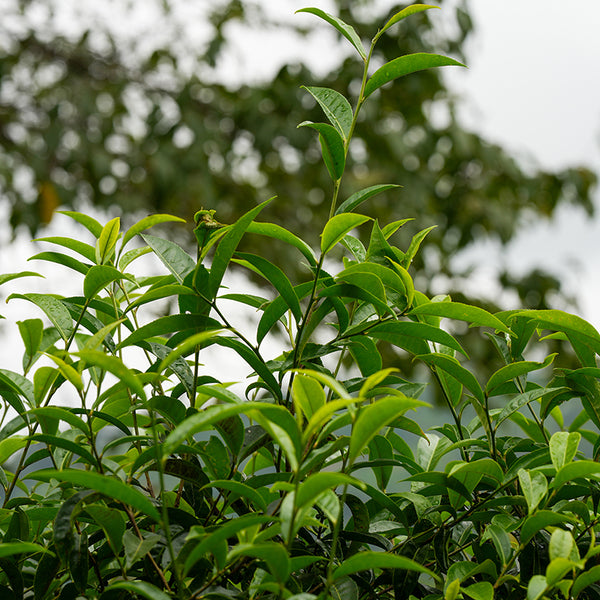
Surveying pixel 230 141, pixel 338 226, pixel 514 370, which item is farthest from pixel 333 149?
pixel 230 141

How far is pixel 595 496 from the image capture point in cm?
35

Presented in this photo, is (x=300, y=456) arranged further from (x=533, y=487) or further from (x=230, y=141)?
(x=230, y=141)

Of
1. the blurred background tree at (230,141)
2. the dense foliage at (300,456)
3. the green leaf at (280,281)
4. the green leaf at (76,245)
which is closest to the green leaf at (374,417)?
the dense foliage at (300,456)

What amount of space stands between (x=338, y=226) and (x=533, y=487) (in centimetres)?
15

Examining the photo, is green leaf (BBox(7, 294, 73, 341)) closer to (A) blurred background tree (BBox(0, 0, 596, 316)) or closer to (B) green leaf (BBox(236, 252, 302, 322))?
(B) green leaf (BBox(236, 252, 302, 322))

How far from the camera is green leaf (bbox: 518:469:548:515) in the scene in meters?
0.30

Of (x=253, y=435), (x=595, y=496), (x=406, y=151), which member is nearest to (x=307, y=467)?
(x=253, y=435)

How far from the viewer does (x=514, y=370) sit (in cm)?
36

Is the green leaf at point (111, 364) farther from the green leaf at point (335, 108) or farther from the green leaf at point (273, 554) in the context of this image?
the green leaf at point (335, 108)

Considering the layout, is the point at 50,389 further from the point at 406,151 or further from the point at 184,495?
the point at 406,151

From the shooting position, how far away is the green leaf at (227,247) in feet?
1.03

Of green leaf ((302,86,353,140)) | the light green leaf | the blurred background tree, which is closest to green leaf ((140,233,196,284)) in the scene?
green leaf ((302,86,353,140))

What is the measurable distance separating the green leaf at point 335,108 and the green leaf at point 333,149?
0.03m

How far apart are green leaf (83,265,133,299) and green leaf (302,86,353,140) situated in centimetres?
14
